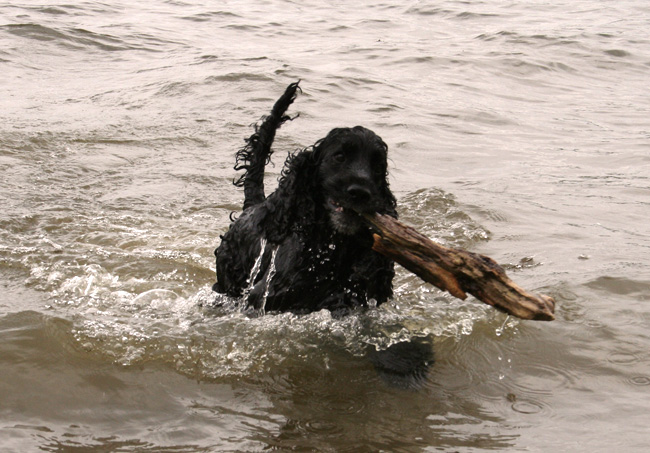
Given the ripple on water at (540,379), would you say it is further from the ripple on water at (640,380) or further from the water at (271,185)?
the ripple on water at (640,380)

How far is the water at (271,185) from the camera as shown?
13.7 ft

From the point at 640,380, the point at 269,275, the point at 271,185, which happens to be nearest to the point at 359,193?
the point at 269,275

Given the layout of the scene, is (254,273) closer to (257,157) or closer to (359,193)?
(257,157)

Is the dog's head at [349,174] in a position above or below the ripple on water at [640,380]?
above

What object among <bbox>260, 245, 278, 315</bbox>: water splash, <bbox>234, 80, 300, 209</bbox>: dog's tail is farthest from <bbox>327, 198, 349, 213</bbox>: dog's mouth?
<bbox>234, 80, 300, 209</bbox>: dog's tail

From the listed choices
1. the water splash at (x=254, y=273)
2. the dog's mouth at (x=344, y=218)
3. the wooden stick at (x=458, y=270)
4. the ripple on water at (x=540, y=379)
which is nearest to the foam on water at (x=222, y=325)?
the water splash at (x=254, y=273)

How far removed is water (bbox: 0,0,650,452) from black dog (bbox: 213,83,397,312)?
20 cm

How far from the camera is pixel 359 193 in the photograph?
433 centimetres

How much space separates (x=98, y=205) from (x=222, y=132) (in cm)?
296

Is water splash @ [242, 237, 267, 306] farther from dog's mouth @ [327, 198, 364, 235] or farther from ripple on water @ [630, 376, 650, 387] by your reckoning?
ripple on water @ [630, 376, 650, 387]

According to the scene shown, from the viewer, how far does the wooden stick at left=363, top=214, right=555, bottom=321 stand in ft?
12.4

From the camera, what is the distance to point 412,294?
6043mm

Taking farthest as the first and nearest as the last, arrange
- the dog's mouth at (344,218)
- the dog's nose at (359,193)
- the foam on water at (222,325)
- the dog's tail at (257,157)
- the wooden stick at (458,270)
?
the dog's tail at (257,157), the foam on water at (222,325), the dog's mouth at (344,218), the dog's nose at (359,193), the wooden stick at (458,270)

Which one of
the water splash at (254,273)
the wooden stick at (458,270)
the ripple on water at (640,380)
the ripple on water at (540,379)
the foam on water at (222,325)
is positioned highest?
the wooden stick at (458,270)
